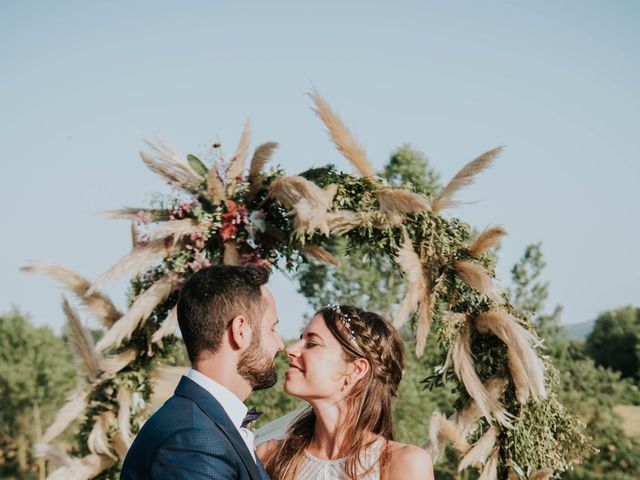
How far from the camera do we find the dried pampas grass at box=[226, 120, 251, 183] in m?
6.04

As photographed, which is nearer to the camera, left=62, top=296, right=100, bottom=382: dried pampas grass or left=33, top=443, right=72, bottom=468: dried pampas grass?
left=33, top=443, right=72, bottom=468: dried pampas grass

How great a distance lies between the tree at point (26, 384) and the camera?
94.4ft

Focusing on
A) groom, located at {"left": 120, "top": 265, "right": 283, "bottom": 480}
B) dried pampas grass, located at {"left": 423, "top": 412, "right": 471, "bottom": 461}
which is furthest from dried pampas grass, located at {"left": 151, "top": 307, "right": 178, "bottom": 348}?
groom, located at {"left": 120, "top": 265, "right": 283, "bottom": 480}

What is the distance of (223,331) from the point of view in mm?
3059

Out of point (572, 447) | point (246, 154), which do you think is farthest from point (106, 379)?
point (572, 447)

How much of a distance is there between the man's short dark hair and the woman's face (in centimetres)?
93

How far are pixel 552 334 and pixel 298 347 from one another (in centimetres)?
1562

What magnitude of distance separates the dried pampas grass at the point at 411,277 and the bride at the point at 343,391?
40.2 inches

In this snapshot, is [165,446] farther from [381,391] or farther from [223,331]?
[381,391]

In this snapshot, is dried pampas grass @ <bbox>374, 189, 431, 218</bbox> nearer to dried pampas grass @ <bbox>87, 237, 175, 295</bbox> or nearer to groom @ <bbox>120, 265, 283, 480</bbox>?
dried pampas grass @ <bbox>87, 237, 175, 295</bbox>

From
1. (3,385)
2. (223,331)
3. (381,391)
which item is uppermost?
(223,331)

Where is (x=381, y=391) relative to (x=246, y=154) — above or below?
below

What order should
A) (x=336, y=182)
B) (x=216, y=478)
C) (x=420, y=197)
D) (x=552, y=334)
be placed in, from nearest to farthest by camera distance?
1. (x=216, y=478)
2. (x=420, y=197)
3. (x=336, y=182)
4. (x=552, y=334)

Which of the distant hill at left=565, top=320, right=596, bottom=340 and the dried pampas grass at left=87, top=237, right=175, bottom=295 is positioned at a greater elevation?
the dried pampas grass at left=87, top=237, right=175, bottom=295
